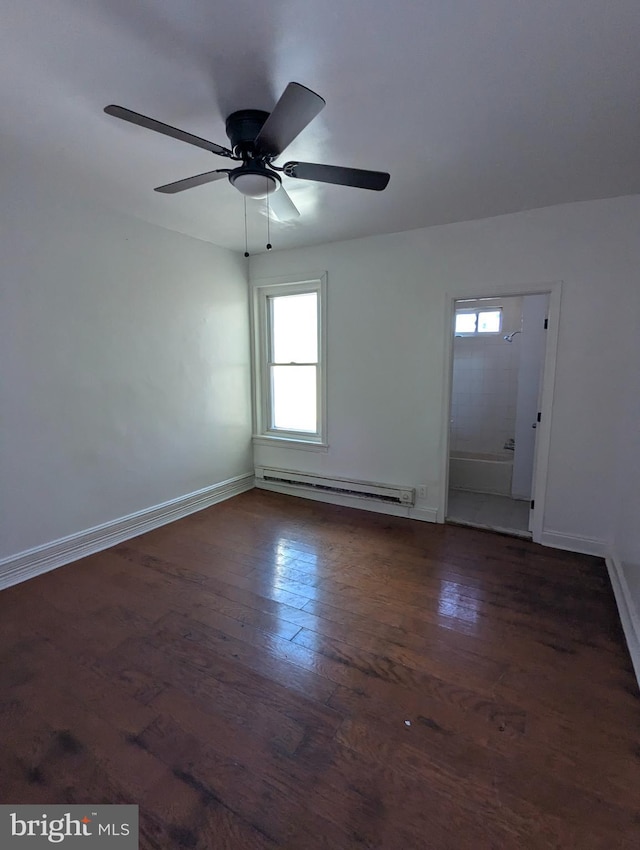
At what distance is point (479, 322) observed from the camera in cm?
519

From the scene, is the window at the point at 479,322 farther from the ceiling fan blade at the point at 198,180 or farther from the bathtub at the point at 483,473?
the ceiling fan blade at the point at 198,180

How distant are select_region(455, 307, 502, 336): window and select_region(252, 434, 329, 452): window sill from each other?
8.36 ft

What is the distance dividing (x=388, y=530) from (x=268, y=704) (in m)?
1.99

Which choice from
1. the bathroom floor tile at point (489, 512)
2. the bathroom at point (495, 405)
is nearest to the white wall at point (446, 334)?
the bathroom floor tile at point (489, 512)

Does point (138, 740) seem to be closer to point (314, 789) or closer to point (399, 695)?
point (314, 789)

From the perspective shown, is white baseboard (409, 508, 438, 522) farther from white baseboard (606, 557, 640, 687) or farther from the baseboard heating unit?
white baseboard (606, 557, 640, 687)

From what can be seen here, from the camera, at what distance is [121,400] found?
3.16 m

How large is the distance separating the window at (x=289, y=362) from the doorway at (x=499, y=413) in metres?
1.39

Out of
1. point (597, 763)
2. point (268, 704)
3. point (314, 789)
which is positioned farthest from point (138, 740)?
point (597, 763)

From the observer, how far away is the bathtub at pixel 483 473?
441 cm

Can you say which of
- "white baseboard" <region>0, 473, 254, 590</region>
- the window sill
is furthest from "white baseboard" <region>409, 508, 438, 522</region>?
"white baseboard" <region>0, 473, 254, 590</region>

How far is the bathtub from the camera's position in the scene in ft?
14.5

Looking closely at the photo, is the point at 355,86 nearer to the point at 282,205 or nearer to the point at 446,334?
the point at 282,205

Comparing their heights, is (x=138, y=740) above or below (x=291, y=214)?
below
